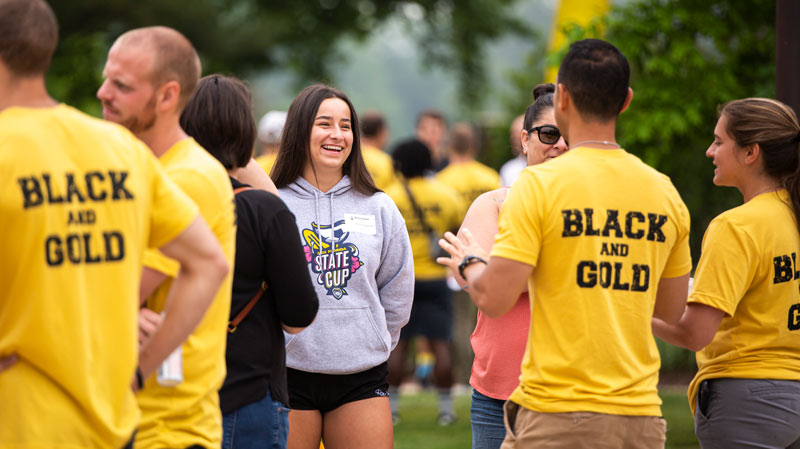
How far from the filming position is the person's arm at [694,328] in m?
3.63

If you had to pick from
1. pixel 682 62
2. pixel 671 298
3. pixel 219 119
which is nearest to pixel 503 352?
pixel 671 298

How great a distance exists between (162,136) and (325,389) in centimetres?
172

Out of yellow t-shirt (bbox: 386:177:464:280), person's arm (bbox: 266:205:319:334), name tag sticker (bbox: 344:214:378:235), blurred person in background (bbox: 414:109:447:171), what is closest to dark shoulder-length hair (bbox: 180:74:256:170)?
person's arm (bbox: 266:205:319:334)

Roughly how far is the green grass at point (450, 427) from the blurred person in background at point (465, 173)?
223 cm

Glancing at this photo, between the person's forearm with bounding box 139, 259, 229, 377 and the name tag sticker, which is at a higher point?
the name tag sticker

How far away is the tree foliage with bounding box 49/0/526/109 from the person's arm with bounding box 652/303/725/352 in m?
14.6

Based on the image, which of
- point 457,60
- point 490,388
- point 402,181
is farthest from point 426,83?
point 490,388

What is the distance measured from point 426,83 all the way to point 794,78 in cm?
7795

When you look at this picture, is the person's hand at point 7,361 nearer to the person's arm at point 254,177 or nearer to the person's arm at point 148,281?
the person's arm at point 148,281

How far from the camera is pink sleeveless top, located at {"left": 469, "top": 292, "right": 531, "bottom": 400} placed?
4.05 meters

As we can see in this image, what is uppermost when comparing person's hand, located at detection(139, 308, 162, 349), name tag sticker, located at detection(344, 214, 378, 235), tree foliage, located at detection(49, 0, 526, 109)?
tree foliage, located at detection(49, 0, 526, 109)

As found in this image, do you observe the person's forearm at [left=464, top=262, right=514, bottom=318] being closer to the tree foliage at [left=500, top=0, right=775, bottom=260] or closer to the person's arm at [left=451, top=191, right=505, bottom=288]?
the person's arm at [left=451, top=191, right=505, bottom=288]

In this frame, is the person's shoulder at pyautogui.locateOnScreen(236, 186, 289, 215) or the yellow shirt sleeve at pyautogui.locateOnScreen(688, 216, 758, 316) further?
the yellow shirt sleeve at pyautogui.locateOnScreen(688, 216, 758, 316)

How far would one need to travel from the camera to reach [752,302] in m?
3.81
